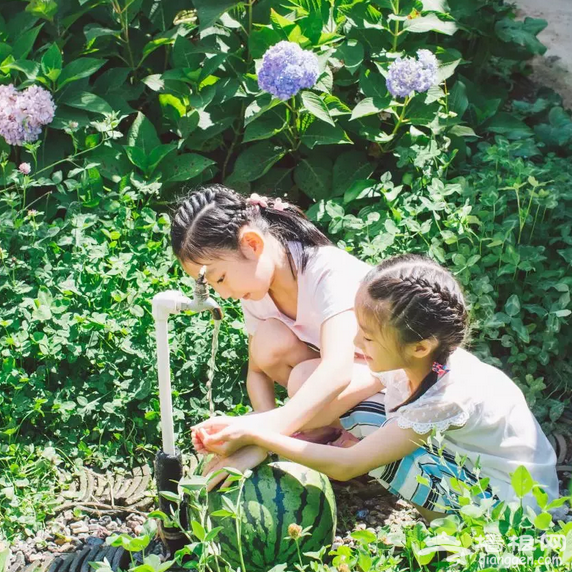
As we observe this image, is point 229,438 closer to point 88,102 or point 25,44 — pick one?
point 88,102

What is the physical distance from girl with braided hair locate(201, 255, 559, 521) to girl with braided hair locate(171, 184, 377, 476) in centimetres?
14

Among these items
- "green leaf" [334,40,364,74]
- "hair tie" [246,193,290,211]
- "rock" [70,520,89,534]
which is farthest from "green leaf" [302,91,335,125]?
"rock" [70,520,89,534]

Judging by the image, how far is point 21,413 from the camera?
3178 millimetres

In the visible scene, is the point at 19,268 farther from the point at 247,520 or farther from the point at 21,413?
the point at 247,520

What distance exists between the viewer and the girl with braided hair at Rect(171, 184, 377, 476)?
8.77 ft

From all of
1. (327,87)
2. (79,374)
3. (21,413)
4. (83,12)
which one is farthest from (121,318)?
(83,12)

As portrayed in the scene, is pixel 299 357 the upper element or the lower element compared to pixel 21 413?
upper

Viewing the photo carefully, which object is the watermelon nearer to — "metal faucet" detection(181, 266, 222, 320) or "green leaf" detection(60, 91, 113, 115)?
"metal faucet" detection(181, 266, 222, 320)

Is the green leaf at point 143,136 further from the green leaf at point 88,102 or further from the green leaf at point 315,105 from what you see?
the green leaf at point 315,105

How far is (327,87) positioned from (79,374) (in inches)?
65.4

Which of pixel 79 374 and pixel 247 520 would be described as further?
pixel 79 374

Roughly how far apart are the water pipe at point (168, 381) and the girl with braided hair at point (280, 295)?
10cm

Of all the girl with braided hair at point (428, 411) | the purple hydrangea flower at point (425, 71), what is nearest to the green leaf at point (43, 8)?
the purple hydrangea flower at point (425, 71)

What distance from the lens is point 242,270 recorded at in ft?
9.06
